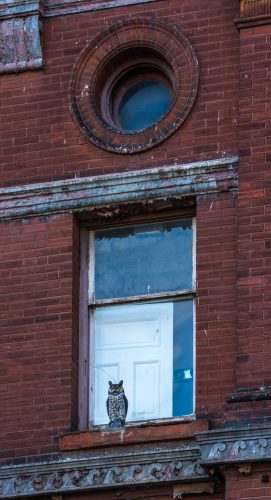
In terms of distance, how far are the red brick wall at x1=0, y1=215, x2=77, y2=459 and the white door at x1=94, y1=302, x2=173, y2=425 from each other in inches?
15.1

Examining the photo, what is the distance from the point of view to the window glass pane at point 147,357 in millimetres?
21797

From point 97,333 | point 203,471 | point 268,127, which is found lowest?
point 203,471

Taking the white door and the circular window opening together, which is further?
the circular window opening

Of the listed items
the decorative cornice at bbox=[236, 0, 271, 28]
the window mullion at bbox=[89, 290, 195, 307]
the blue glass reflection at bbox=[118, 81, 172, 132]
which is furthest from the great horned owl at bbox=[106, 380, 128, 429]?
the decorative cornice at bbox=[236, 0, 271, 28]

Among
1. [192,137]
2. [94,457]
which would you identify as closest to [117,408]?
[94,457]

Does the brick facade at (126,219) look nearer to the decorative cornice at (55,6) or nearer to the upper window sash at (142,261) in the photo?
the decorative cornice at (55,6)

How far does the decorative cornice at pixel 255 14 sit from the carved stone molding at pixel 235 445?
4.26 metres

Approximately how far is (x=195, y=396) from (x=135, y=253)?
182cm

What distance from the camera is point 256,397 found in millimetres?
20719

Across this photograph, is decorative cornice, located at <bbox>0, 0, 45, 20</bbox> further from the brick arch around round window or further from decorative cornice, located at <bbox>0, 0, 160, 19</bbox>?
the brick arch around round window

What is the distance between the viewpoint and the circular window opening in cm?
2294

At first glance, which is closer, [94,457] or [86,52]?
[94,457]

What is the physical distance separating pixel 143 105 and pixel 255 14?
162 cm

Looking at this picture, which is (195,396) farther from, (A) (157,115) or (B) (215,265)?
(A) (157,115)
